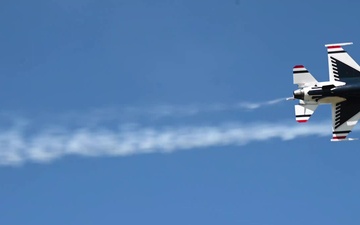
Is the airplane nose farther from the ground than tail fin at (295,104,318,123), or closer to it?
farther from the ground

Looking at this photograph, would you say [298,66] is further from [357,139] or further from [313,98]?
[357,139]

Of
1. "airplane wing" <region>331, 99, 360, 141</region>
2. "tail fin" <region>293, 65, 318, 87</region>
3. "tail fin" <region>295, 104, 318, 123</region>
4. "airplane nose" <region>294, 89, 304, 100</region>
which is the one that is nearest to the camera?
"airplane nose" <region>294, 89, 304, 100</region>

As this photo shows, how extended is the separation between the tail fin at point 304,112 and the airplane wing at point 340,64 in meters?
4.61

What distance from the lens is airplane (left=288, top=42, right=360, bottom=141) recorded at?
93.2 metres

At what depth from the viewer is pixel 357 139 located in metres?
93.5

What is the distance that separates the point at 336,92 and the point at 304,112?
442 centimetres

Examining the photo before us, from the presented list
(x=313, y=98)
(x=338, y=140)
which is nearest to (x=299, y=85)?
(x=313, y=98)

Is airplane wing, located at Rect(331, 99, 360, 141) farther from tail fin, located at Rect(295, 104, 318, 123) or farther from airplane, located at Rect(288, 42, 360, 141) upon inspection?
tail fin, located at Rect(295, 104, 318, 123)

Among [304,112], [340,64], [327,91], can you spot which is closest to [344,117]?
[327,91]

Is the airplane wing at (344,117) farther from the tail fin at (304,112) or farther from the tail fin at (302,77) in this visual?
the tail fin at (302,77)

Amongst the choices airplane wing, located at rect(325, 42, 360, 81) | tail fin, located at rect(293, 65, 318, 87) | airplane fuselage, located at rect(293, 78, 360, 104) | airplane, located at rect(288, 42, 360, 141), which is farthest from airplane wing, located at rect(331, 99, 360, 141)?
tail fin, located at rect(293, 65, 318, 87)

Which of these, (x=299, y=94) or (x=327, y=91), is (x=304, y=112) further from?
(x=327, y=91)

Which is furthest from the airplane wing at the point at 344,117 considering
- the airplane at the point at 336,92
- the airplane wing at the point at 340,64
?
the airplane wing at the point at 340,64

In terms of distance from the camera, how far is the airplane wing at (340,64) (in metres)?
95.9
